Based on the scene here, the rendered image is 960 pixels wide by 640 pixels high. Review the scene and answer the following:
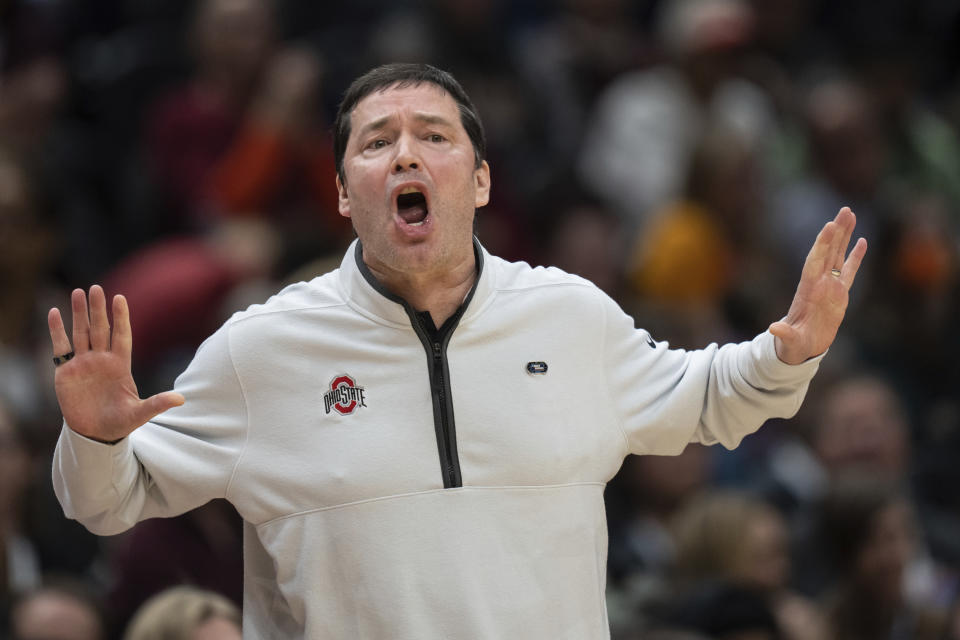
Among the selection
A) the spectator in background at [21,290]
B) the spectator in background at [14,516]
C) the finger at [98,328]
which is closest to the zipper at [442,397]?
the finger at [98,328]

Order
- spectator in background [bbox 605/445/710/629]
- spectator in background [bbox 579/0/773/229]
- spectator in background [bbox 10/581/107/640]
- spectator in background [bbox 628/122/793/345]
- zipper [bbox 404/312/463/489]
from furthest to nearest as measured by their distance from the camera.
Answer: spectator in background [bbox 579/0/773/229] < spectator in background [bbox 628/122/793/345] < spectator in background [bbox 605/445/710/629] < spectator in background [bbox 10/581/107/640] < zipper [bbox 404/312/463/489]

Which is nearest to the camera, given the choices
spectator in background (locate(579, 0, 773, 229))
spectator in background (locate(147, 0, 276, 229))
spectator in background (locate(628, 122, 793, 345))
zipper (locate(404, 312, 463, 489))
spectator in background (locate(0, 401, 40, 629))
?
zipper (locate(404, 312, 463, 489))

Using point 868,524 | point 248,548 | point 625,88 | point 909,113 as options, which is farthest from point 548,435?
point 909,113

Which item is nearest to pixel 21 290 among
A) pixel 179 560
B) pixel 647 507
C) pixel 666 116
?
pixel 179 560

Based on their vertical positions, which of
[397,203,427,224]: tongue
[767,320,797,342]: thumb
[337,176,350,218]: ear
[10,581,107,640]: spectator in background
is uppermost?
[337,176,350,218]: ear

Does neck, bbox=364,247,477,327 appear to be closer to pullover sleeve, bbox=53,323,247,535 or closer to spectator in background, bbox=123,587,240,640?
pullover sleeve, bbox=53,323,247,535

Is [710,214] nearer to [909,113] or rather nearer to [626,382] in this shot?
[909,113]

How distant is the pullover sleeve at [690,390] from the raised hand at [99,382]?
1005mm

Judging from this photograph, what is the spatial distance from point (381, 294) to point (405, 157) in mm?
306

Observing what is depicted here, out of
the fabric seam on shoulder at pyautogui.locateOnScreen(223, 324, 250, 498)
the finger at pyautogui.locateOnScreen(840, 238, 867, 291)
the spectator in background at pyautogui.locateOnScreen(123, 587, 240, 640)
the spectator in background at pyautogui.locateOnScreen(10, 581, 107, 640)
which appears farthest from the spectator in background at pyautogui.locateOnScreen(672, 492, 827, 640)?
the fabric seam on shoulder at pyautogui.locateOnScreen(223, 324, 250, 498)

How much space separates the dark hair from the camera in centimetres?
355

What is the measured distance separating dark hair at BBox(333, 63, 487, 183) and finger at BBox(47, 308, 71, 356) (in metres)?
0.76

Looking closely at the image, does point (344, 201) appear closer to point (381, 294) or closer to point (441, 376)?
point (381, 294)

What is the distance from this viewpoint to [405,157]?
11.2ft
